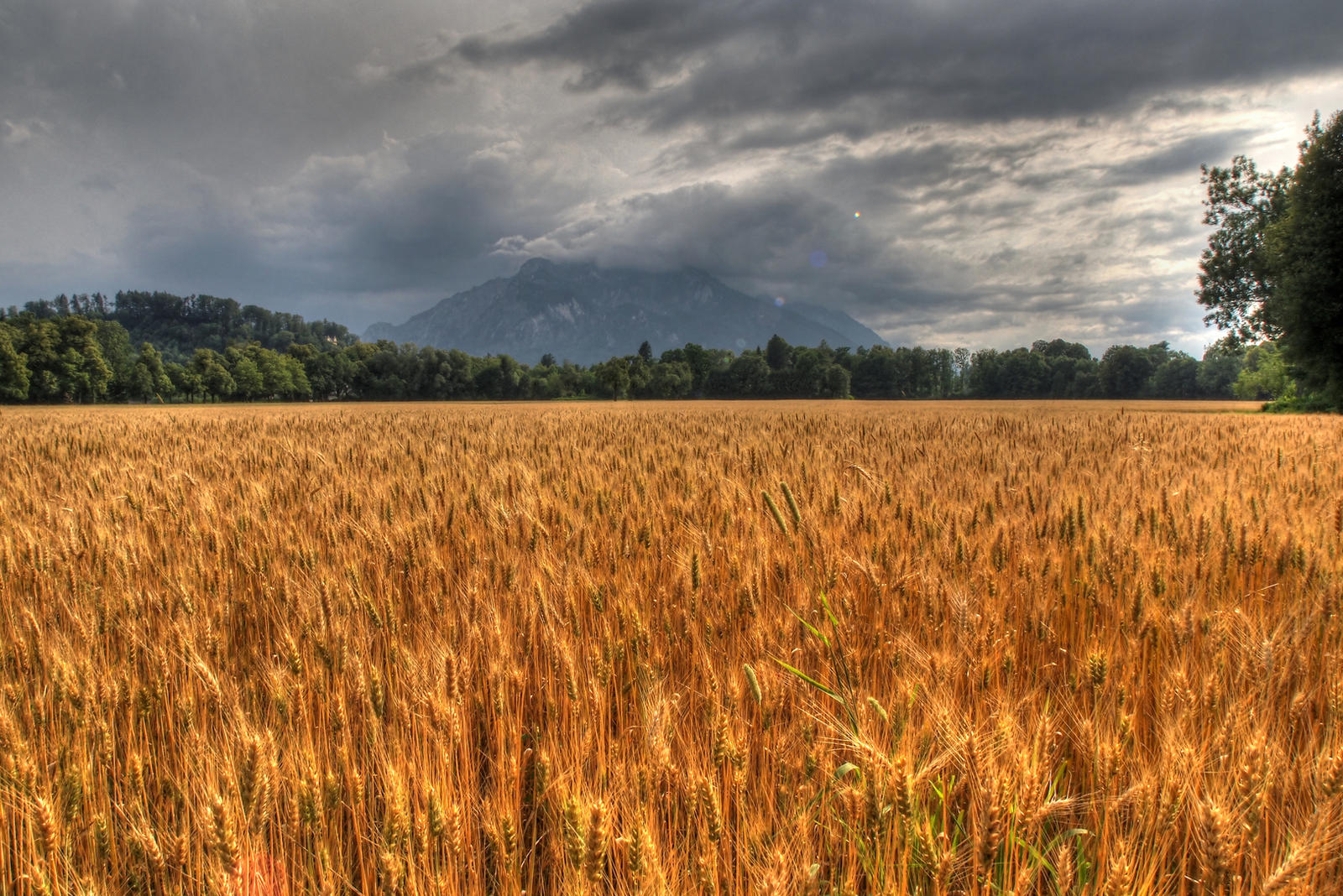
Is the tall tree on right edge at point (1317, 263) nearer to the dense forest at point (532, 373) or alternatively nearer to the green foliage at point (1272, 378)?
the green foliage at point (1272, 378)

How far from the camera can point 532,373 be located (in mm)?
112188

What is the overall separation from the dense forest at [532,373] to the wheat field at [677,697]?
86826mm

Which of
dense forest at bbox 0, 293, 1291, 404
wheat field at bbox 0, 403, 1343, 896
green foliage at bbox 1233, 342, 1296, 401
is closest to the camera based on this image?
wheat field at bbox 0, 403, 1343, 896

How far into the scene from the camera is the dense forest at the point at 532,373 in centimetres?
7619

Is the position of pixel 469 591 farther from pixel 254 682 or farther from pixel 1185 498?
pixel 1185 498

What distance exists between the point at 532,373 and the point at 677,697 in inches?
4520

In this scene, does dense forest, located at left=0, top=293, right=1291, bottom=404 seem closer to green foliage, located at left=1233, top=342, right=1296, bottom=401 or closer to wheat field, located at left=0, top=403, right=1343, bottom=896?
green foliage, located at left=1233, top=342, right=1296, bottom=401

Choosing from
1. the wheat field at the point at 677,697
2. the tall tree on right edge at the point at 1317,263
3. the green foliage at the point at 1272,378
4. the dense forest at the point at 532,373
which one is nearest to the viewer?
the wheat field at the point at 677,697

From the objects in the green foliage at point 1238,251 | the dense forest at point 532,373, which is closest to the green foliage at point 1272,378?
the green foliage at point 1238,251

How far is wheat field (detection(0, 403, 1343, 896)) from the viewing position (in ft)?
3.67

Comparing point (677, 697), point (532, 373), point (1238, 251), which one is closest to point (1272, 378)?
point (1238, 251)

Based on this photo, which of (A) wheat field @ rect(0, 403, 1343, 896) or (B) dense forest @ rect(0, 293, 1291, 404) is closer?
(A) wheat field @ rect(0, 403, 1343, 896)

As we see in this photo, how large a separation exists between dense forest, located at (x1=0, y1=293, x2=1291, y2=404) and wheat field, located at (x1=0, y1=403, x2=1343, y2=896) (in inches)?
3418

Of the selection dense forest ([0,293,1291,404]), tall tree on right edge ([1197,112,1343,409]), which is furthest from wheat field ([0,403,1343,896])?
dense forest ([0,293,1291,404])
